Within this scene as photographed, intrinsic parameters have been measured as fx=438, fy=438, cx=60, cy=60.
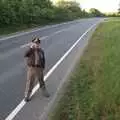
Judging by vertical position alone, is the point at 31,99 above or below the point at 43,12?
above

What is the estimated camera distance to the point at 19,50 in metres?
21.5

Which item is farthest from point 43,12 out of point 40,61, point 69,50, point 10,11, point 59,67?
point 40,61

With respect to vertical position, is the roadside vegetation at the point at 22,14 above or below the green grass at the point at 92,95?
below

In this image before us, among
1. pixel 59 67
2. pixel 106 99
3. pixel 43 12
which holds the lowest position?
pixel 43 12

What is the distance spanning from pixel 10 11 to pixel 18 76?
27.8 meters

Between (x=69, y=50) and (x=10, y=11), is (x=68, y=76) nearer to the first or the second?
(x=69, y=50)

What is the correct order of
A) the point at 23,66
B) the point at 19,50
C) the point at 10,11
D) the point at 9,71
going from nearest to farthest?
the point at 9,71
the point at 23,66
the point at 19,50
the point at 10,11

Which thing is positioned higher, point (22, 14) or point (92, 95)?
point (92, 95)

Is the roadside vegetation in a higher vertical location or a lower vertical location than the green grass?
lower

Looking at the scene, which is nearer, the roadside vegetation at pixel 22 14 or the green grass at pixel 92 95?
the green grass at pixel 92 95

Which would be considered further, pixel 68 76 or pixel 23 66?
pixel 23 66

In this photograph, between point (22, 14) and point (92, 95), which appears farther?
point (22, 14)

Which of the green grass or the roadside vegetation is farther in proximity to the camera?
the roadside vegetation

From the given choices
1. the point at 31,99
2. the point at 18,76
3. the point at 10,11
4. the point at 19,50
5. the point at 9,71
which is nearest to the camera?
the point at 31,99
